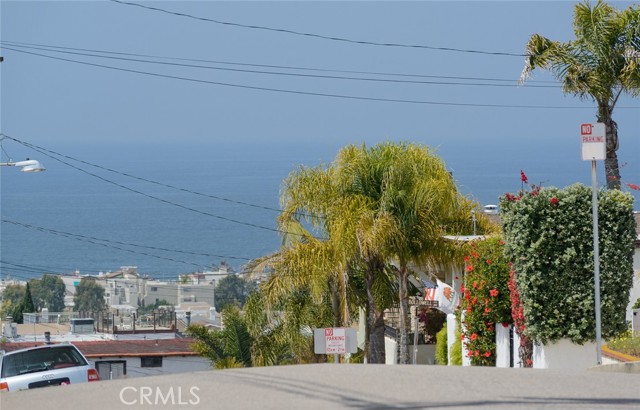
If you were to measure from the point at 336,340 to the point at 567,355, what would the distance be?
4580 millimetres

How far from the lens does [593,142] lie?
53.8 feet

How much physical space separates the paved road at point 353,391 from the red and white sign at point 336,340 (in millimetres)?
7080

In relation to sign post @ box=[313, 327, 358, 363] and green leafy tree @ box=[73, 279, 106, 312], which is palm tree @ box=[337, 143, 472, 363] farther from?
green leafy tree @ box=[73, 279, 106, 312]

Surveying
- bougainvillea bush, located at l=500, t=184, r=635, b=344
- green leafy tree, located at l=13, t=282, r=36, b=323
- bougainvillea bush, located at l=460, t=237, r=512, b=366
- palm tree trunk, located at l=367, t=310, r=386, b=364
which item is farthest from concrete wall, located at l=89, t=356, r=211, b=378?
green leafy tree, located at l=13, t=282, r=36, b=323

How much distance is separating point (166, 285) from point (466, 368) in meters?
130

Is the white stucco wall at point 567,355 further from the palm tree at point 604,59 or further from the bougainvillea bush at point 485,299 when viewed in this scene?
the palm tree at point 604,59

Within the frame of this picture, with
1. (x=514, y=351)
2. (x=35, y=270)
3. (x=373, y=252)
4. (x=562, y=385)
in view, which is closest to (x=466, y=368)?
(x=562, y=385)

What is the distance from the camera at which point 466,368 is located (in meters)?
15.0

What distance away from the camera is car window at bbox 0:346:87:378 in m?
18.6

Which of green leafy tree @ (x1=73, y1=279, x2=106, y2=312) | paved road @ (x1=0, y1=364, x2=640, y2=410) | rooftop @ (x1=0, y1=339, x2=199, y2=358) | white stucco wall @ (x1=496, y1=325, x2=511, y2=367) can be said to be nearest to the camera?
paved road @ (x1=0, y1=364, x2=640, y2=410)

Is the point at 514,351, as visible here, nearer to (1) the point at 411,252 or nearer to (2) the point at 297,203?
(1) the point at 411,252

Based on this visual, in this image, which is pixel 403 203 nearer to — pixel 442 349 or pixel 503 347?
pixel 442 349

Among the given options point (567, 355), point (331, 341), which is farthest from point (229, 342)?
point (567, 355)

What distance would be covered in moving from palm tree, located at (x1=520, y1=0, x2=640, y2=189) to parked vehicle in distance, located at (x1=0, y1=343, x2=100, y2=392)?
1519 centimetres
